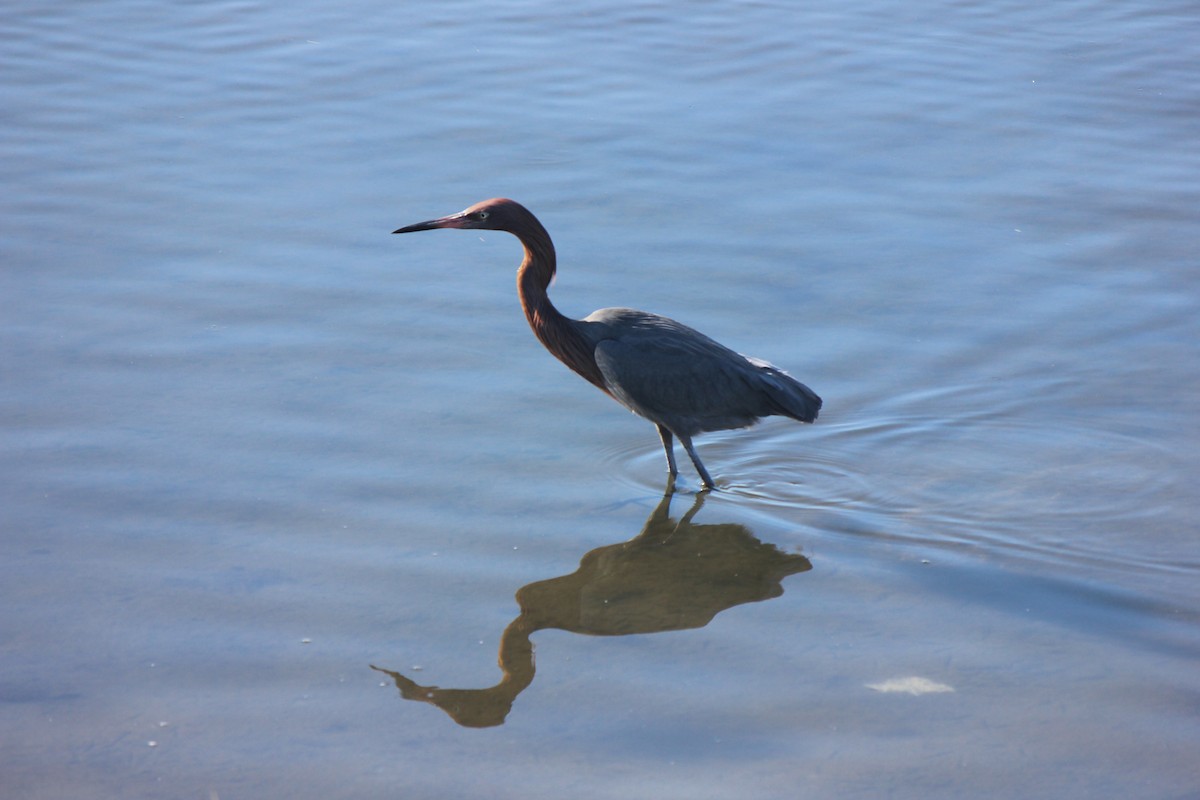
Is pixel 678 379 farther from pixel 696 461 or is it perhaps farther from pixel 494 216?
pixel 494 216

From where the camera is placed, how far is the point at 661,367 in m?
6.75

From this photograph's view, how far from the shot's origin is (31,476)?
6297mm

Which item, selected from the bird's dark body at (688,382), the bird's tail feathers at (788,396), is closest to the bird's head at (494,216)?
the bird's dark body at (688,382)

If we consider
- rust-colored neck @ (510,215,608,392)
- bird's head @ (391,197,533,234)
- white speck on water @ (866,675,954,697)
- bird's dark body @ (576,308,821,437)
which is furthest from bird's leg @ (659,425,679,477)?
white speck on water @ (866,675,954,697)

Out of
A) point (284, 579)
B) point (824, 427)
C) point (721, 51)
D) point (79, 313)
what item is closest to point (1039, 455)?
point (824, 427)

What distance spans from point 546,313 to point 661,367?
0.74m

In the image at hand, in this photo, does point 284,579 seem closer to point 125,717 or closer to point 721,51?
point 125,717

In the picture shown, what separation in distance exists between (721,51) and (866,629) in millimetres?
8755

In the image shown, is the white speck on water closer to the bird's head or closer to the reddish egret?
the reddish egret

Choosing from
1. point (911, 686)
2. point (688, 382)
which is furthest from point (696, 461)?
point (911, 686)

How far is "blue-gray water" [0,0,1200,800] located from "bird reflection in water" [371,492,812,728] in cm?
2

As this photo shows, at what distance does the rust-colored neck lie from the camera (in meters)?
6.95

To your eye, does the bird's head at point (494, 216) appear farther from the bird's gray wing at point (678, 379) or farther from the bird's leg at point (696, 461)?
the bird's leg at point (696, 461)

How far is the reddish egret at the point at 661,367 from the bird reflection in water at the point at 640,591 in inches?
22.7
